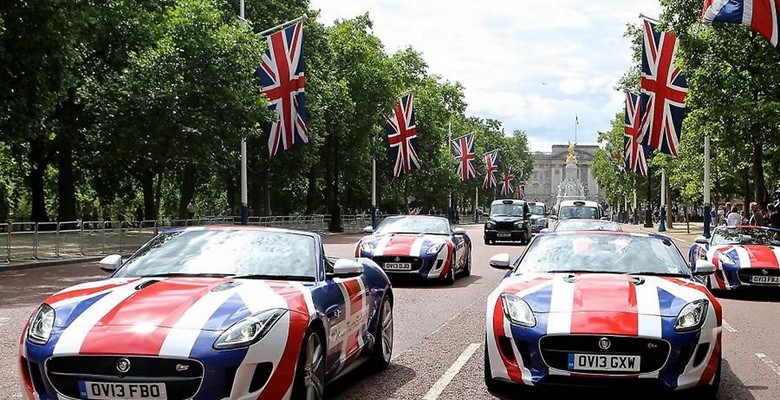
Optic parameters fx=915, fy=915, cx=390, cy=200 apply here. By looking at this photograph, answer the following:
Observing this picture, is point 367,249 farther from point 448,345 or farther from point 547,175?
point 547,175

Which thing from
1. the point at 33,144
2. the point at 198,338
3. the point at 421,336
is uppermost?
the point at 33,144

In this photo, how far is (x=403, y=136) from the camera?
2047 inches

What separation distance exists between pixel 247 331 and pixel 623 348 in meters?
2.76

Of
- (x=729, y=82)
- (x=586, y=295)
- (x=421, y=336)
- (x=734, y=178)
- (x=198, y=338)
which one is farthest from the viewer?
(x=734, y=178)

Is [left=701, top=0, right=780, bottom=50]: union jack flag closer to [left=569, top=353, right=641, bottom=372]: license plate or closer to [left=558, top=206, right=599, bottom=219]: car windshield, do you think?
[left=569, top=353, right=641, bottom=372]: license plate

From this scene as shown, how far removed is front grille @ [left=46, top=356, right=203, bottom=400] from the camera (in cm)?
511

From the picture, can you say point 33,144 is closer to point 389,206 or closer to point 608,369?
point 608,369

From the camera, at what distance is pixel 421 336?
10828 millimetres

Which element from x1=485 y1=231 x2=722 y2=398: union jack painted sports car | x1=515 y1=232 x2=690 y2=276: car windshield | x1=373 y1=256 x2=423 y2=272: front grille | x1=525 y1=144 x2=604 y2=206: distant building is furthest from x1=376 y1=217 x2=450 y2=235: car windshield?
x1=525 y1=144 x2=604 y2=206: distant building

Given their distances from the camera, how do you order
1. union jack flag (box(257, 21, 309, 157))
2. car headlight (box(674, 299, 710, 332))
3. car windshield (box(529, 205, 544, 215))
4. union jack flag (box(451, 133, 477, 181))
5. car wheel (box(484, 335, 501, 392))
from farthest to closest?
union jack flag (box(451, 133, 477, 181))
car windshield (box(529, 205, 544, 215))
union jack flag (box(257, 21, 309, 157))
car wheel (box(484, 335, 501, 392))
car headlight (box(674, 299, 710, 332))

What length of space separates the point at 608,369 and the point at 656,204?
107 metres

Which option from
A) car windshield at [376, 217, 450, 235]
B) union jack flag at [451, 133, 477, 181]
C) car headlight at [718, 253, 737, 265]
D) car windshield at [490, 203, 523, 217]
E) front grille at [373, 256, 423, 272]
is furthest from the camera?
union jack flag at [451, 133, 477, 181]

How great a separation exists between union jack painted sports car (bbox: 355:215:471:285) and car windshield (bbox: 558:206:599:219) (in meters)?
20.1

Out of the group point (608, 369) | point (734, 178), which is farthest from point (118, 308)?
point (734, 178)
